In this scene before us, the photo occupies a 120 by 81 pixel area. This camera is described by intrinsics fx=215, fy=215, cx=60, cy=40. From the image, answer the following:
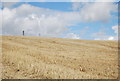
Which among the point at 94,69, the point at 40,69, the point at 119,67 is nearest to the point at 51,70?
the point at 40,69

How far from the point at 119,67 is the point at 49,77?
36.3 feet

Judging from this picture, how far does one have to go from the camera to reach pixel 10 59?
23.8 m

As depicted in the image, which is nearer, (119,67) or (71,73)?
(71,73)

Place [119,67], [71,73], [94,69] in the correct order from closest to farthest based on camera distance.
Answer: [71,73], [94,69], [119,67]

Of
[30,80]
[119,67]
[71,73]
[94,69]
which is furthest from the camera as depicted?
[119,67]

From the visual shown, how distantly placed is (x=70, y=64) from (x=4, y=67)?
24.9ft

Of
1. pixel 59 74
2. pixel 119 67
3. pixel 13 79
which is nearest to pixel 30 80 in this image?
pixel 13 79

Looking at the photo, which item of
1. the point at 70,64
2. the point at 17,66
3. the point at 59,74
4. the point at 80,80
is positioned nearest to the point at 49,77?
the point at 59,74

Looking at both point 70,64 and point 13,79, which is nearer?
point 13,79

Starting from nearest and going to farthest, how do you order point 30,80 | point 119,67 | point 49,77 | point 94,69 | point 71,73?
point 30,80 → point 49,77 → point 71,73 → point 94,69 → point 119,67

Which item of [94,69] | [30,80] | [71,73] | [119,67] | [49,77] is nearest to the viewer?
[30,80]

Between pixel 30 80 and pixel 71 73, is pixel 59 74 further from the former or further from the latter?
pixel 30 80

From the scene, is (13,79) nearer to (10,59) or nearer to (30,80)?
(30,80)

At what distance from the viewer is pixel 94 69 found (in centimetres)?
2331
